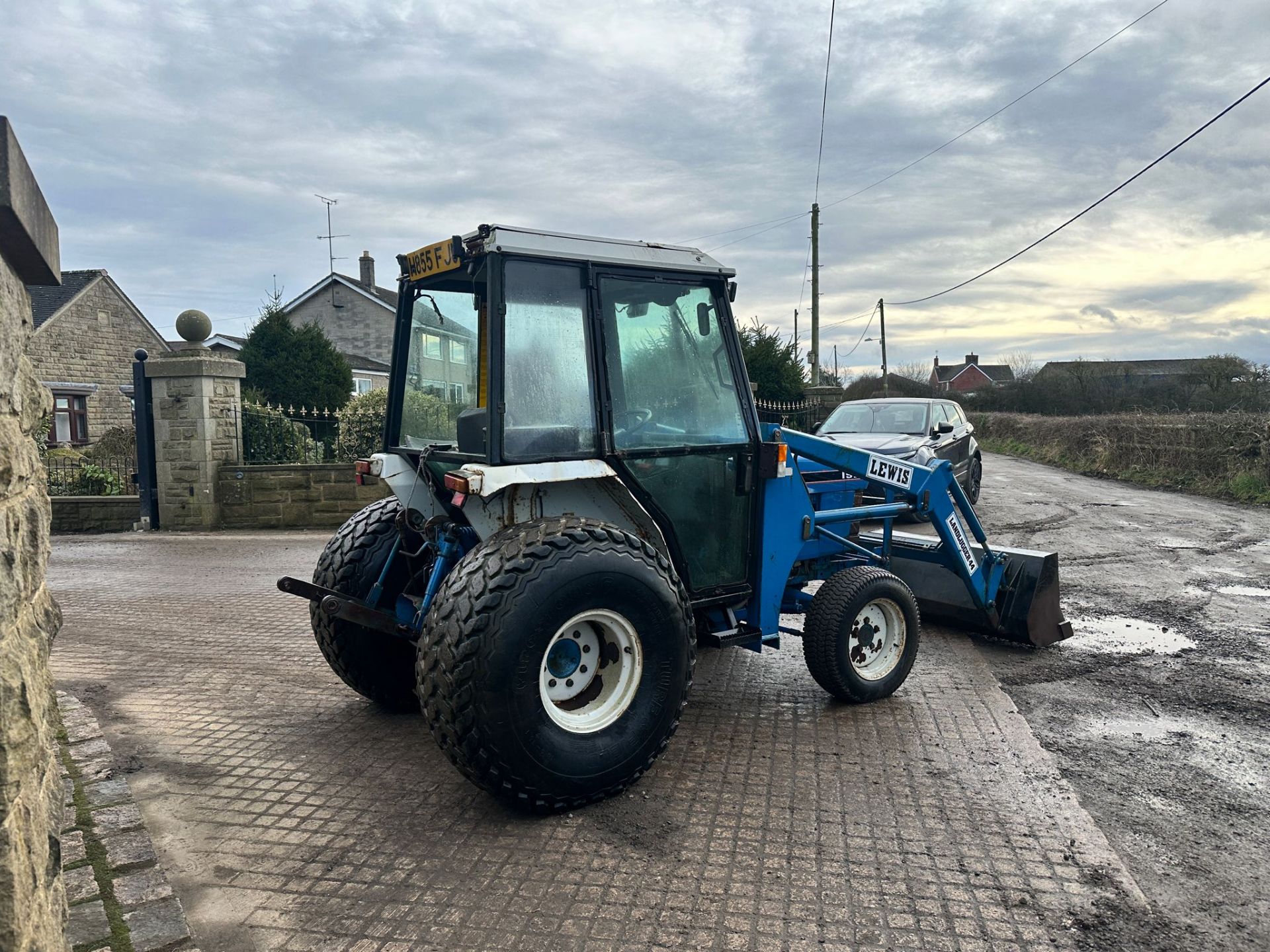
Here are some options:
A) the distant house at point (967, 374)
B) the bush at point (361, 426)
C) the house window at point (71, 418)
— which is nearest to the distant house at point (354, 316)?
the house window at point (71, 418)

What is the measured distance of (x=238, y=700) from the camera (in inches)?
204

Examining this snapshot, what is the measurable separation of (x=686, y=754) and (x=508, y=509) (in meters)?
1.47

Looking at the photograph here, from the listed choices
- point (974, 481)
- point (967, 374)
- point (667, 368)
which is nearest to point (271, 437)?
point (667, 368)

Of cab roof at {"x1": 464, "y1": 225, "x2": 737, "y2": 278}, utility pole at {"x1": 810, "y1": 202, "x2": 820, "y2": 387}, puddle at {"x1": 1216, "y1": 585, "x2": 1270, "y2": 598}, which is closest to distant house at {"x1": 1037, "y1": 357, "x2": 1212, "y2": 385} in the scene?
utility pole at {"x1": 810, "y1": 202, "x2": 820, "y2": 387}

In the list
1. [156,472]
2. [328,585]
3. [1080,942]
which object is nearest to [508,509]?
[328,585]

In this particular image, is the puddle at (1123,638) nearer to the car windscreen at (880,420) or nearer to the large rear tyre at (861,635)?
the large rear tyre at (861,635)

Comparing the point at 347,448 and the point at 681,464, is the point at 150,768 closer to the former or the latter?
the point at 681,464

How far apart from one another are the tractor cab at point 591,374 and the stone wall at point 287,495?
7.95m

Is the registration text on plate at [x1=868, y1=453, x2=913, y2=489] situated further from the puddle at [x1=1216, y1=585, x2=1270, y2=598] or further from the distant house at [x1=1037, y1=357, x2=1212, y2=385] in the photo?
the distant house at [x1=1037, y1=357, x2=1212, y2=385]

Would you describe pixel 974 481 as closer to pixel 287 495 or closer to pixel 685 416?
pixel 287 495

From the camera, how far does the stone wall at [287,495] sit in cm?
1223

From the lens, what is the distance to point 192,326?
40.4 feet

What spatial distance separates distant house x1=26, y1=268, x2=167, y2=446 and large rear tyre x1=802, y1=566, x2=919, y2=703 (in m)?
29.2

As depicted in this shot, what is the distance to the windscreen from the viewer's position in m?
4.45
